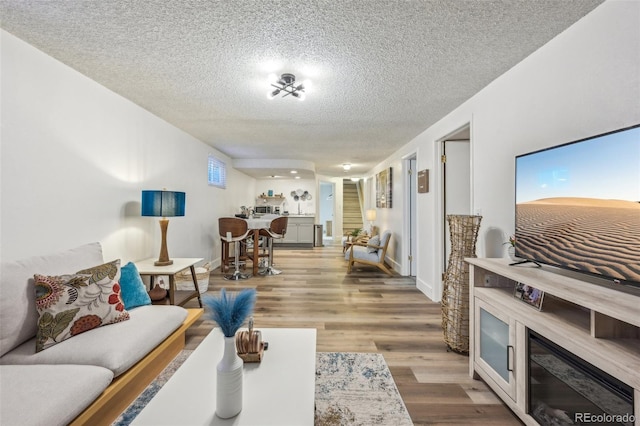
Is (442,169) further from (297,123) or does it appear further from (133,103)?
(133,103)

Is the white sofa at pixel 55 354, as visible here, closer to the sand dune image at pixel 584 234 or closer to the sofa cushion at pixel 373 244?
the sand dune image at pixel 584 234

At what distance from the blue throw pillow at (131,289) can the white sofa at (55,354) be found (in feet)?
0.60

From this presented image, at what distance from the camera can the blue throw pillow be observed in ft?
7.02

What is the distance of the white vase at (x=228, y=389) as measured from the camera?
3.55 ft

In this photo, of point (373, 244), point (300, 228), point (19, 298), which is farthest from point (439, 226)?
point (300, 228)

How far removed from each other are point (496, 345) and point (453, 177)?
2.30m

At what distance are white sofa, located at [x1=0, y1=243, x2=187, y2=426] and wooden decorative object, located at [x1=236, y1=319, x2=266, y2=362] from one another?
687 millimetres

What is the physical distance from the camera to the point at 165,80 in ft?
7.65

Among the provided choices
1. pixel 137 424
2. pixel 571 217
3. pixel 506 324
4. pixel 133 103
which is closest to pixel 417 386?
pixel 506 324

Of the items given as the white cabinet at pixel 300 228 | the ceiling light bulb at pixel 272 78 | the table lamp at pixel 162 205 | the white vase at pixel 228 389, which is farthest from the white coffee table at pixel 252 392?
the white cabinet at pixel 300 228

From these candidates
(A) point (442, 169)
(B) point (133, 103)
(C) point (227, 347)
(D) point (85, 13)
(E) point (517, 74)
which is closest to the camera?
(C) point (227, 347)

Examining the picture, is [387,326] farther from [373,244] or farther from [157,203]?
[157,203]

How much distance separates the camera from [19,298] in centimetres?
153

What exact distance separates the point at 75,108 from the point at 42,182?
69cm
